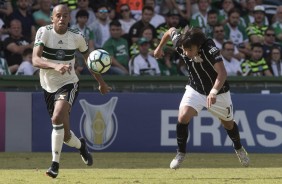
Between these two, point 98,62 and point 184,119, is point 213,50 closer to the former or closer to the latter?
point 184,119

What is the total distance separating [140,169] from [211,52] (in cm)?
264

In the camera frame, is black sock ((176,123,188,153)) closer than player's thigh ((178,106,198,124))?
No

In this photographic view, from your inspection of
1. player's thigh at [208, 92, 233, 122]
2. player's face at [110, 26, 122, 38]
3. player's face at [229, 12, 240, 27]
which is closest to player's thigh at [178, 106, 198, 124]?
player's thigh at [208, 92, 233, 122]

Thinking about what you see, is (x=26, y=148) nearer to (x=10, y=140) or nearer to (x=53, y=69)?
(x=10, y=140)

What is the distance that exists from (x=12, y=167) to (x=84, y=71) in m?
3.82

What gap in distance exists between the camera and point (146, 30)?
56.1 feet

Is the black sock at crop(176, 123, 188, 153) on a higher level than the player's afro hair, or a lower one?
lower

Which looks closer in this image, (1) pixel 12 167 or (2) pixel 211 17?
(1) pixel 12 167

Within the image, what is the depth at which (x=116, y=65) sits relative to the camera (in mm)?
16578

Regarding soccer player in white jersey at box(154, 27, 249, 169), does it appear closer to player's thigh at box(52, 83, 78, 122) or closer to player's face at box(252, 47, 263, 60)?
player's thigh at box(52, 83, 78, 122)

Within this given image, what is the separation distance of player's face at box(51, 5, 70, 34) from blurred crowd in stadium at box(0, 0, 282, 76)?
491 centimetres

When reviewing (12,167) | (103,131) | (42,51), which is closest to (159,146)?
(103,131)

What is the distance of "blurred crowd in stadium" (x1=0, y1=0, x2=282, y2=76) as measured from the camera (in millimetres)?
16344

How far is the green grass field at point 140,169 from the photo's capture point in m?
10.7
